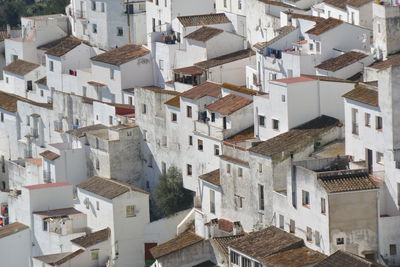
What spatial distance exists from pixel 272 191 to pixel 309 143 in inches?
108

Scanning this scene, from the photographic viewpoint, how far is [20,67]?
10844 cm

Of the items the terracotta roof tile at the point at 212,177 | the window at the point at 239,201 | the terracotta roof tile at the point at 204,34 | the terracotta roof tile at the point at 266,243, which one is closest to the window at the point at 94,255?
the terracotta roof tile at the point at 212,177

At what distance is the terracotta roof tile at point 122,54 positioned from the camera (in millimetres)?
98812

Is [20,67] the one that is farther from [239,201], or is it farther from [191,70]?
[239,201]

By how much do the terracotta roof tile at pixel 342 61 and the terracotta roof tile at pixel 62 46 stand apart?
2107 centimetres

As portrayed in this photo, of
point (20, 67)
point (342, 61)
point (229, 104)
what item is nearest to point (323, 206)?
point (229, 104)

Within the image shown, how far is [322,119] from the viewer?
270 feet

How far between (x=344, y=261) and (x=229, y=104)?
16335 millimetres

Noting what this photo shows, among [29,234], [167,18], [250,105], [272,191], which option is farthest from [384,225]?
[167,18]

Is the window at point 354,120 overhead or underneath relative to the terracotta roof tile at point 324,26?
underneath

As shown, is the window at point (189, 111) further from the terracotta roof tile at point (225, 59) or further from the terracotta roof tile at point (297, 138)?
the terracotta roof tile at point (297, 138)

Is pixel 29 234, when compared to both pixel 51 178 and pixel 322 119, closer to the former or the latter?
pixel 51 178

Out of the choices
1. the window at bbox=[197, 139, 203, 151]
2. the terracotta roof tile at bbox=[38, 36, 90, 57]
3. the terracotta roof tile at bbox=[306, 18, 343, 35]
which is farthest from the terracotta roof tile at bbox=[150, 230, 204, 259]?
the terracotta roof tile at bbox=[38, 36, 90, 57]

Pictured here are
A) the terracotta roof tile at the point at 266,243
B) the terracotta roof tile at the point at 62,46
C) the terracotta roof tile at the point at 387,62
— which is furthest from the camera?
the terracotta roof tile at the point at 62,46
